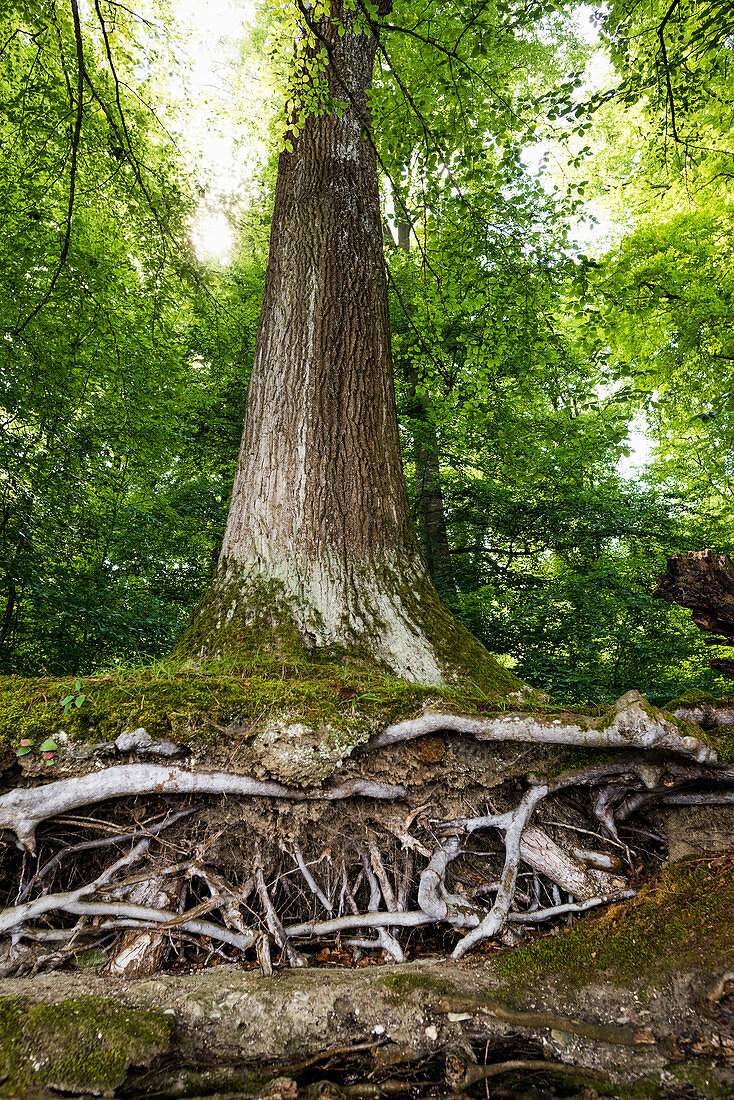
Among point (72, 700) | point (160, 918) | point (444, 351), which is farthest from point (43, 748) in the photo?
point (444, 351)

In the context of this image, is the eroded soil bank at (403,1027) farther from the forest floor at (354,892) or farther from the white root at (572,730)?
the white root at (572,730)

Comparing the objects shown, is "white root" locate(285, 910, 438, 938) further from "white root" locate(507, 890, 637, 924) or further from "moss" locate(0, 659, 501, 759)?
"moss" locate(0, 659, 501, 759)

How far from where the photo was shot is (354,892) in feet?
7.07

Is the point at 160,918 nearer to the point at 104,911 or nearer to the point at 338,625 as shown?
the point at 104,911

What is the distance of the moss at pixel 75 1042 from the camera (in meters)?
1.28

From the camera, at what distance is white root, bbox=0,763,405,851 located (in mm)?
1829

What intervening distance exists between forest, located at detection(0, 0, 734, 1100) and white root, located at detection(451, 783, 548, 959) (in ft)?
0.05

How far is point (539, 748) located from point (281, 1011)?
4.66 feet

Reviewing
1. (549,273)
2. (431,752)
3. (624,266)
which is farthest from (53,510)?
(624,266)

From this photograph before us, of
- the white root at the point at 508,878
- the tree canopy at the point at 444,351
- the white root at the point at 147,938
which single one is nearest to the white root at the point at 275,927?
the white root at the point at 147,938

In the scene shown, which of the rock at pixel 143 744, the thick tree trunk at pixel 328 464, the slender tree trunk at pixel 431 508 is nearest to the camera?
the rock at pixel 143 744

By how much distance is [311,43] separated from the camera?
3.14 metres

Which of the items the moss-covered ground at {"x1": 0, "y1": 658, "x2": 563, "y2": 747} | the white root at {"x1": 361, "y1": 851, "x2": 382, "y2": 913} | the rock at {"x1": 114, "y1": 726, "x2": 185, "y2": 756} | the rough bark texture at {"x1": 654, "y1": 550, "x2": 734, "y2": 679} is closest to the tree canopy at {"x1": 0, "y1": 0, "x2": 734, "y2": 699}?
the rough bark texture at {"x1": 654, "y1": 550, "x2": 734, "y2": 679}

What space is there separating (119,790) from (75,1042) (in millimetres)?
711
